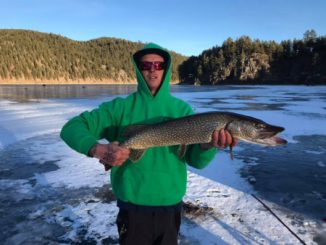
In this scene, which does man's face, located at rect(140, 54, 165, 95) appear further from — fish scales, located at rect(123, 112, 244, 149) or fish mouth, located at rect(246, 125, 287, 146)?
fish mouth, located at rect(246, 125, 287, 146)

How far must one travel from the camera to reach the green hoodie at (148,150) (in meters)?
2.68

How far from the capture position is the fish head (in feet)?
9.23

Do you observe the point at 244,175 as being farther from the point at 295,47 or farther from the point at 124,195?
the point at 295,47

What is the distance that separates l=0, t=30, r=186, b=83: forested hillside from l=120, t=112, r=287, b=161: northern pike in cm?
14432

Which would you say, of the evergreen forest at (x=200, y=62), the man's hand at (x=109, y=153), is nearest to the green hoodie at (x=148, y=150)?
the man's hand at (x=109, y=153)

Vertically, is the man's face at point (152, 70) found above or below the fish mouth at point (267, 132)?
above

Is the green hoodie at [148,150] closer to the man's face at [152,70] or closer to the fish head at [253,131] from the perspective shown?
the man's face at [152,70]

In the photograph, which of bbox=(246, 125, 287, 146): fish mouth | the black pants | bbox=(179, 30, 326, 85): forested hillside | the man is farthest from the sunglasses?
bbox=(179, 30, 326, 85): forested hillside

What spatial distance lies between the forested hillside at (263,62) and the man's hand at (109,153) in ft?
311

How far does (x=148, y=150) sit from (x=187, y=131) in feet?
1.09

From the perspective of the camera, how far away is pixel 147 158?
2.74 m

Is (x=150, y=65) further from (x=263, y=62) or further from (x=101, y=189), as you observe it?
(x=263, y=62)

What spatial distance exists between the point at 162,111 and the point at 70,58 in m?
181

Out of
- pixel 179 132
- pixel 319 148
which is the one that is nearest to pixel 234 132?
pixel 179 132
